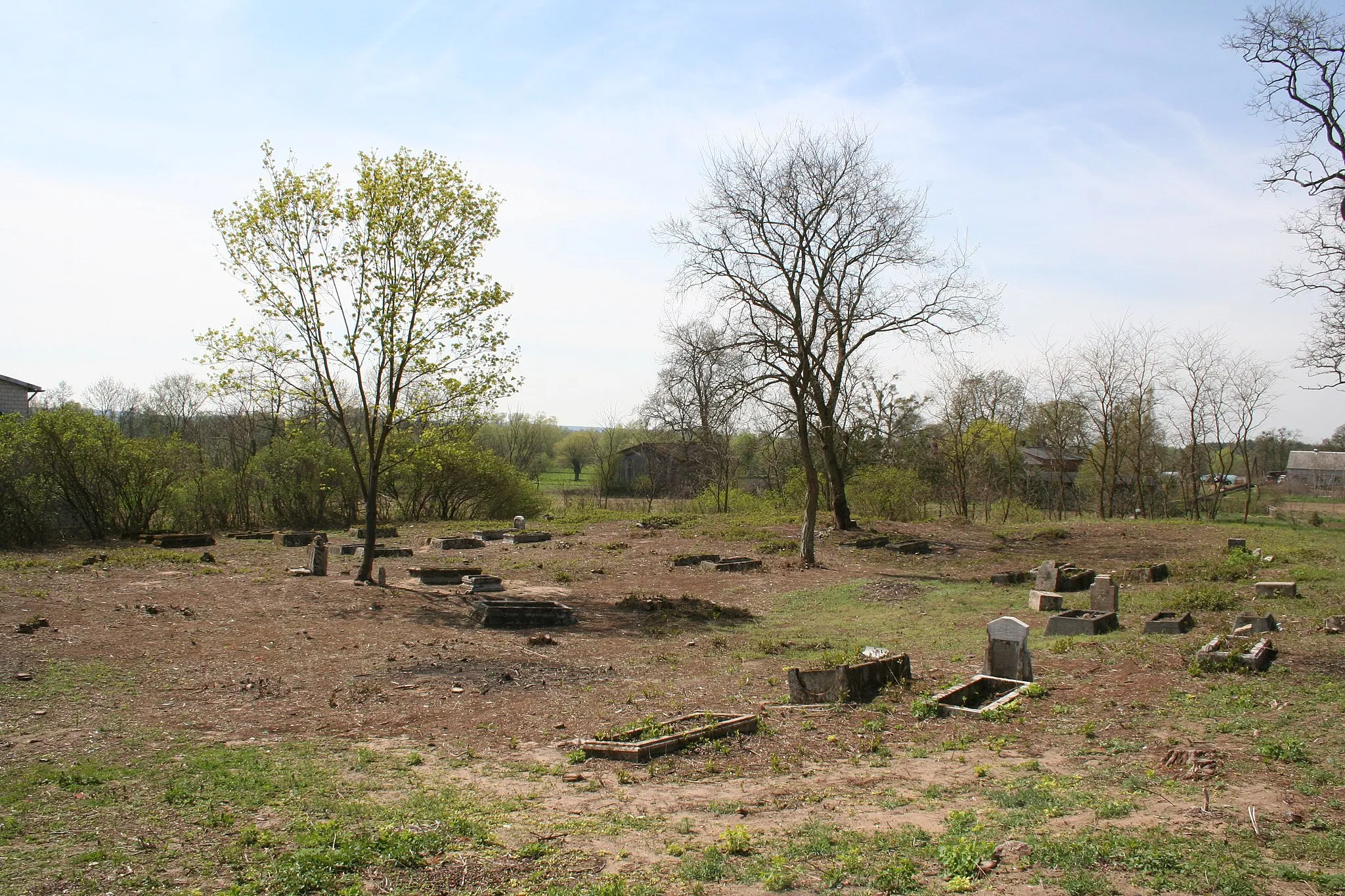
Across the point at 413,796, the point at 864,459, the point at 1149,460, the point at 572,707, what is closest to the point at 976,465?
the point at 864,459

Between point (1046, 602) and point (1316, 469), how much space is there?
4625cm

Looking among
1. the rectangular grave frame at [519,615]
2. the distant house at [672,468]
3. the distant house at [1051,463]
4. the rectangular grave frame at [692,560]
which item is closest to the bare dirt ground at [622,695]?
the rectangular grave frame at [519,615]

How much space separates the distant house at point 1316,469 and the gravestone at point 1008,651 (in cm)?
4695

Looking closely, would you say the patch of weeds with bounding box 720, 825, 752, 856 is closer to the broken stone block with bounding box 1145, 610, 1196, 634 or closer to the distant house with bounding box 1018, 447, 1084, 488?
the broken stone block with bounding box 1145, 610, 1196, 634

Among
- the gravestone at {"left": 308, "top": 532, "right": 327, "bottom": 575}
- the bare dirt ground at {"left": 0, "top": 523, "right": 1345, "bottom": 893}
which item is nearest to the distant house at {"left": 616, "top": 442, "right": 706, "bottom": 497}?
the gravestone at {"left": 308, "top": 532, "right": 327, "bottom": 575}

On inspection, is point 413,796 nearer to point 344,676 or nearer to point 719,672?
point 344,676

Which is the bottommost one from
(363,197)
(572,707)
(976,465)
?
(572,707)

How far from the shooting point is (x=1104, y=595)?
498 inches

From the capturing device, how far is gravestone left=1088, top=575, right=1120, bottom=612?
12.5 m

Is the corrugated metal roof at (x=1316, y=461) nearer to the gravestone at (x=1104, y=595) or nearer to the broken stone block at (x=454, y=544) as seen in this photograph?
the gravestone at (x=1104, y=595)

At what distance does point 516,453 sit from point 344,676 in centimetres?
3956

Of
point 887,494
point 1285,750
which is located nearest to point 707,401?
point 887,494

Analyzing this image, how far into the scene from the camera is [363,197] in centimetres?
1563

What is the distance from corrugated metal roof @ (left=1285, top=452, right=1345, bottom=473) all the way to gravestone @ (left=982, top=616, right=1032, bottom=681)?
166 ft
